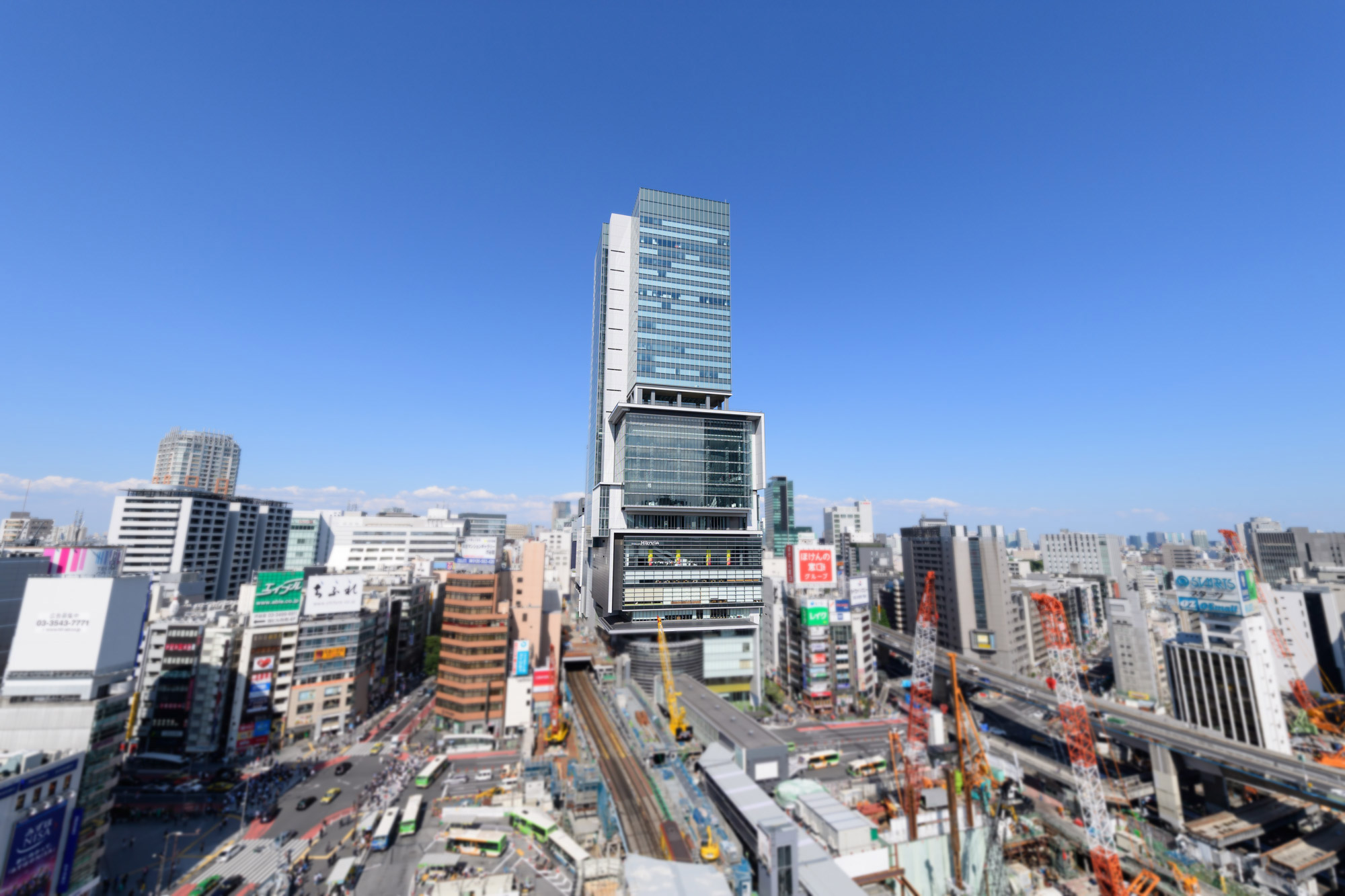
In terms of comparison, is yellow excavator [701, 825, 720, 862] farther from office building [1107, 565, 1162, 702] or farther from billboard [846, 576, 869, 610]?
office building [1107, 565, 1162, 702]

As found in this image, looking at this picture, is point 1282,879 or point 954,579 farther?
point 954,579

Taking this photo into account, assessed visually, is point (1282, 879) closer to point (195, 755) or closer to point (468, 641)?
point (468, 641)

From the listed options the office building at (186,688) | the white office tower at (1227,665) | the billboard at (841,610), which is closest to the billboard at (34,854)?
the office building at (186,688)

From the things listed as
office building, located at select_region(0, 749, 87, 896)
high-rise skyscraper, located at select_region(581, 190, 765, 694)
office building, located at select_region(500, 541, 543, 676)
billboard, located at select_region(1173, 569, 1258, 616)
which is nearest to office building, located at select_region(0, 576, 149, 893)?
office building, located at select_region(0, 749, 87, 896)

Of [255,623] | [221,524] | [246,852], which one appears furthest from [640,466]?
[221,524]

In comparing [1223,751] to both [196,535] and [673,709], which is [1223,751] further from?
[196,535]

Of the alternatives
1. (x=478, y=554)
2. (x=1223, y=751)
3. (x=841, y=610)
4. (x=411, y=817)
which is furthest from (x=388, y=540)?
(x=1223, y=751)
